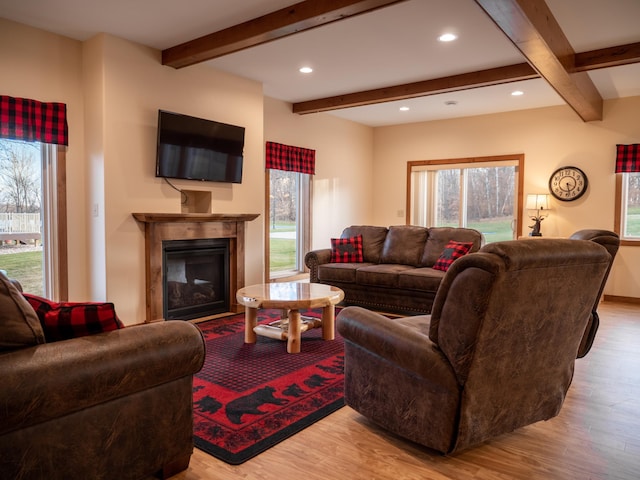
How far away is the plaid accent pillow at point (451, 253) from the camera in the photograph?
4766 millimetres

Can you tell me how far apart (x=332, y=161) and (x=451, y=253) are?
2.90 metres

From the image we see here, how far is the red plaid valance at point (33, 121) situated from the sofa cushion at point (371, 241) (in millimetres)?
3436

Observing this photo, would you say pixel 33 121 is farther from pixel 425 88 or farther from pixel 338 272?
pixel 425 88

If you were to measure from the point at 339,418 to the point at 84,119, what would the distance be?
344 centimetres

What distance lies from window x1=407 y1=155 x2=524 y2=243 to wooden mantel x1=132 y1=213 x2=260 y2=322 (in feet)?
12.2

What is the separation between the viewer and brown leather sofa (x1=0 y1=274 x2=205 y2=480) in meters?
1.41

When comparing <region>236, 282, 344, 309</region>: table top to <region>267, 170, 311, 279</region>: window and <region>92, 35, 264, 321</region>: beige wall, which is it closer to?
<region>92, 35, 264, 321</region>: beige wall

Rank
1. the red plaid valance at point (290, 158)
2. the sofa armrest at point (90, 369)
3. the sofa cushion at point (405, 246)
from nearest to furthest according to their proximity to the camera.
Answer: the sofa armrest at point (90, 369)
the sofa cushion at point (405, 246)
the red plaid valance at point (290, 158)

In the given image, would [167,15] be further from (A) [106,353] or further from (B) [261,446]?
(B) [261,446]

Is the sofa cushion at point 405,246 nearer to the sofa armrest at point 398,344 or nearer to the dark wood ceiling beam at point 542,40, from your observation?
the dark wood ceiling beam at point 542,40

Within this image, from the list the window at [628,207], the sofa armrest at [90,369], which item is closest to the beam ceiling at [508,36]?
the window at [628,207]

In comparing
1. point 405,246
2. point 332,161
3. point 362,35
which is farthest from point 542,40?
point 332,161

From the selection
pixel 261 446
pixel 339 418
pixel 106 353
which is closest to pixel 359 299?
pixel 339 418

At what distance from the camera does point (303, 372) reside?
3.12 metres
